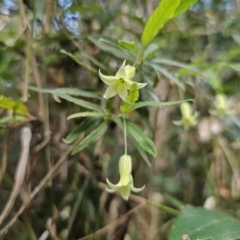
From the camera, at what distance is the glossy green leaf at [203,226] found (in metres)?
0.43

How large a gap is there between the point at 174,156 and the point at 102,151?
0.60 feet

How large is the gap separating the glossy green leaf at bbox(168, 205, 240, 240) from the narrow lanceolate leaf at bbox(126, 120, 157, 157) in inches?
3.1

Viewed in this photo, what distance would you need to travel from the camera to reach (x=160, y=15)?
0.42m

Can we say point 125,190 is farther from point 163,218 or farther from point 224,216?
point 163,218

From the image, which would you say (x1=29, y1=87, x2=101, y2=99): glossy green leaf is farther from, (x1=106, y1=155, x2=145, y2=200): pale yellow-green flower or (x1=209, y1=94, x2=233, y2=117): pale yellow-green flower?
(x1=209, y1=94, x2=233, y2=117): pale yellow-green flower

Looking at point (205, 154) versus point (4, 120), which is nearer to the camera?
point (4, 120)

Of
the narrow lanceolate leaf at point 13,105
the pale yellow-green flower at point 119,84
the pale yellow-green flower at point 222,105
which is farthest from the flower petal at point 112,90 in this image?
the pale yellow-green flower at point 222,105

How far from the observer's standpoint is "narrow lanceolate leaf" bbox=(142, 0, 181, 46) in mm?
406

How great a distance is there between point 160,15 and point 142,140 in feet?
0.42

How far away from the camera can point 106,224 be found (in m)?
0.72

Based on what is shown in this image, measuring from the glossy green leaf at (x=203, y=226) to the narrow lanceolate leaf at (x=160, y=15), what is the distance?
0.19 m

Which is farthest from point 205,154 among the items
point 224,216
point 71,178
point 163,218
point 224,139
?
point 224,216

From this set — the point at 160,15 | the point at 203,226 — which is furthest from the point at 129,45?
the point at 203,226

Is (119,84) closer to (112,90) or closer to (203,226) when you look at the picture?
(112,90)
